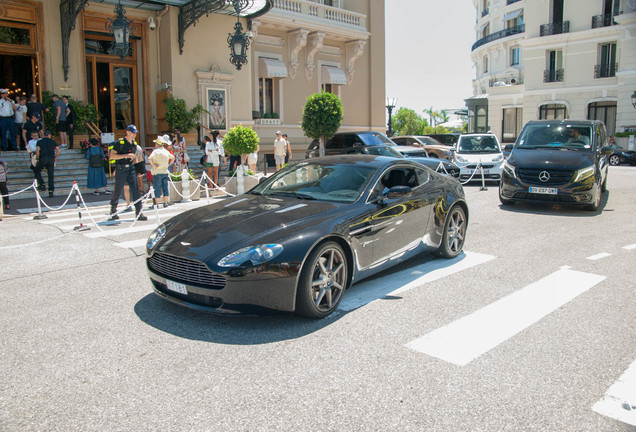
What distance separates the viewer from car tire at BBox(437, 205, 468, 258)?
690cm

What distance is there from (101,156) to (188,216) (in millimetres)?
9941

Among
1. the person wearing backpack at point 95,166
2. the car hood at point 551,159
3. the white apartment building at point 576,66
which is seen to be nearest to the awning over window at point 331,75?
the person wearing backpack at point 95,166

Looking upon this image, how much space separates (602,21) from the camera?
40.2m

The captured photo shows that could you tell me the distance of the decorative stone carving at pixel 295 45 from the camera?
2619 centimetres

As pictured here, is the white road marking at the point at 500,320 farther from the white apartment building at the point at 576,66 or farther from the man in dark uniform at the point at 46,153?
the white apartment building at the point at 576,66

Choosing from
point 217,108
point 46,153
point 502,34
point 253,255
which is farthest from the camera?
point 502,34

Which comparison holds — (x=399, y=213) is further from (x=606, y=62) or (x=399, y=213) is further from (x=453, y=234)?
(x=606, y=62)

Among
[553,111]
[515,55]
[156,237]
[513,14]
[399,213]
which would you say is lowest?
[156,237]

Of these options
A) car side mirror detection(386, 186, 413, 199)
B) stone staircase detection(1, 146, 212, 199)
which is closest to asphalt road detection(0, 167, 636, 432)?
car side mirror detection(386, 186, 413, 199)

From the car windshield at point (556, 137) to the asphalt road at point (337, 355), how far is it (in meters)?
5.85

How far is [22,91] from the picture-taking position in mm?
18125

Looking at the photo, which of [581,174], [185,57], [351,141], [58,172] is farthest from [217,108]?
[581,174]

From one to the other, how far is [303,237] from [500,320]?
1989 mm

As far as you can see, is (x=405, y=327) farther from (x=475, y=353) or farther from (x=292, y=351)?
(x=292, y=351)
